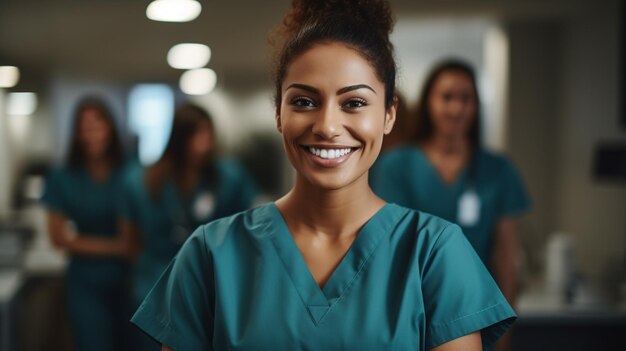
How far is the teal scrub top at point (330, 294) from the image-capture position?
3.16ft

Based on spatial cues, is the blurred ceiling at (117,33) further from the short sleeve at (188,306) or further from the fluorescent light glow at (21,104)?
the short sleeve at (188,306)

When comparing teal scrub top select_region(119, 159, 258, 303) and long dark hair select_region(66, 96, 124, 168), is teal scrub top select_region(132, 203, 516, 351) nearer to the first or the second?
teal scrub top select_region(119, 159, 258, 303)

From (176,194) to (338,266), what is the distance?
5.24ft

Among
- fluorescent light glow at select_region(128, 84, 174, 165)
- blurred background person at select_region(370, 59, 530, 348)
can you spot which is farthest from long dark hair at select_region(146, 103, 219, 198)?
fluorescent light glow at select_region(128, 84, 174, 165)

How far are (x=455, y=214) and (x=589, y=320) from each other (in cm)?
92

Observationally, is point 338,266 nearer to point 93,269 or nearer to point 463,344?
point 463,344

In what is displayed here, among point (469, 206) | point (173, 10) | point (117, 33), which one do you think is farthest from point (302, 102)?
point (117, 33)

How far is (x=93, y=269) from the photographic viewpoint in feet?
9.48

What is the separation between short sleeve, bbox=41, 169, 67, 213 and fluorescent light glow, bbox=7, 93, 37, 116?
77cm

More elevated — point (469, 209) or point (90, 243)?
point (469, 209)

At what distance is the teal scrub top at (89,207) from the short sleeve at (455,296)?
211 centimetres

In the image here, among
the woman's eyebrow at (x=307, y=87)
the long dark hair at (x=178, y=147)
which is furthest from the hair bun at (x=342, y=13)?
the long dark hair at (x=178, y=147)

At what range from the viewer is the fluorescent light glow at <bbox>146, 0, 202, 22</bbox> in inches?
138

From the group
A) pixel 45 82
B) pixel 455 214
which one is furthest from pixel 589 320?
pixel 45 82
